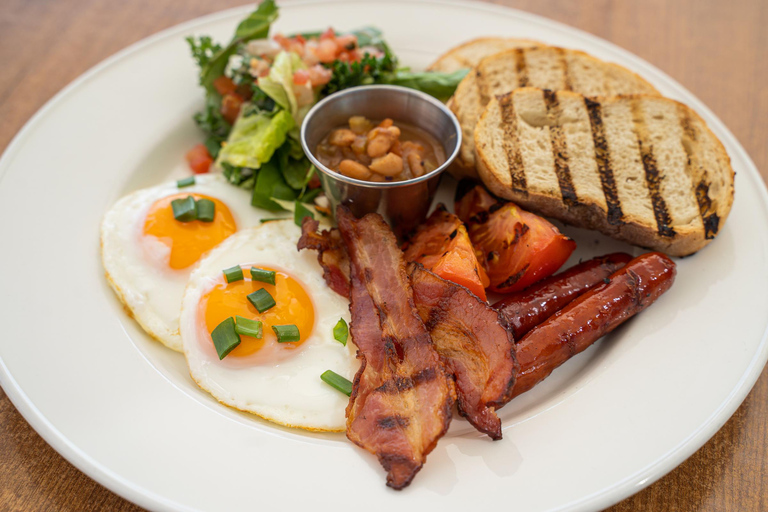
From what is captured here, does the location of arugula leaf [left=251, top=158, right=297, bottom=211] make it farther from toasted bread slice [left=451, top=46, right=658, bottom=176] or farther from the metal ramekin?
A: toasted bread slice [left=451, top=46, right=658, bottom=176]

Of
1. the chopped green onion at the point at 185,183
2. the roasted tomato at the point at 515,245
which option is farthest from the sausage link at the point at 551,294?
the chopped green onion at the point at 185,183

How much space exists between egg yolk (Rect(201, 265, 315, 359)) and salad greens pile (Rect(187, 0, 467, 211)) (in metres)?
0.65

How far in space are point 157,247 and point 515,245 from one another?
5.98 ft

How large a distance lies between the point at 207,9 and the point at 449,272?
11.2 ft

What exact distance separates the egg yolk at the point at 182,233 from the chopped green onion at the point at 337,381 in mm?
981

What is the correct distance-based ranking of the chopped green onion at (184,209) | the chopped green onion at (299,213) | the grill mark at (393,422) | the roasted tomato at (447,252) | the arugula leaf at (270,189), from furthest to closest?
the arugula leaf at (270,189) → the chopped green onion at (299,213) → the chopped green onion at (184,209) → the roasted tomato at (447,252) → the grill mark at (393,422)

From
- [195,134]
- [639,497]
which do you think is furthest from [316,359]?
[195,134]

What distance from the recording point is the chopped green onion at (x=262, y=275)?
2.54m

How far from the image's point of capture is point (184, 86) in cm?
362

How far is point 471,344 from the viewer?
2.26 metres

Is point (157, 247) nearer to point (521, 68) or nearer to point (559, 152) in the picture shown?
point (559, 152)

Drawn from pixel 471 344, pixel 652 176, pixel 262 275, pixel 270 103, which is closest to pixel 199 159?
pixel 270 103

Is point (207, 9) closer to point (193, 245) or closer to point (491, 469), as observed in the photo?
point (193, 245)

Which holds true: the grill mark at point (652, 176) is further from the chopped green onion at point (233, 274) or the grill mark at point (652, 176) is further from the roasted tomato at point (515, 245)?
the chopped green onion at point (233, 274)
